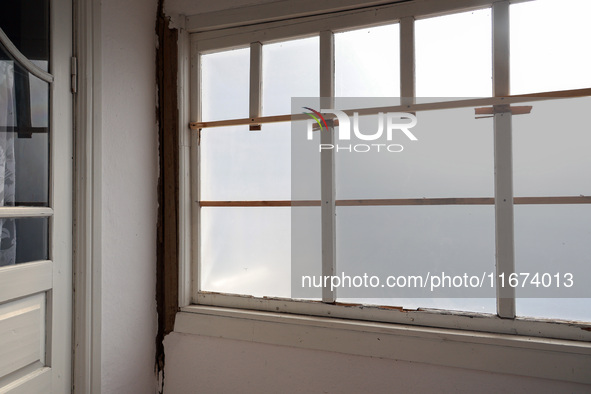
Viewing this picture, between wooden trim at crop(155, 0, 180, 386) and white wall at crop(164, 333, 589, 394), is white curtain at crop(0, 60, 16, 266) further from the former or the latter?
white wall at crop(164, 333, 589, 394)

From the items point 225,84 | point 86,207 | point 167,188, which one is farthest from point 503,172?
point 86,207

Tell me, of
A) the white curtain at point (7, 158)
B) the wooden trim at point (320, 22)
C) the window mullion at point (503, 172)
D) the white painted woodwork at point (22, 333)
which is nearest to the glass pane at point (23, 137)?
the white curtain at point (7, 158)

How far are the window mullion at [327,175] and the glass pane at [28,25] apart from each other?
99cm

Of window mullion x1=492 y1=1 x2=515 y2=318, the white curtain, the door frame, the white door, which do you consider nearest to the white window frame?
window mullion x1=492 y1=1 x2=515 y2=318

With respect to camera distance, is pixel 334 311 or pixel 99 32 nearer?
pixel 99 32

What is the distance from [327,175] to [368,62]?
0.49 meters

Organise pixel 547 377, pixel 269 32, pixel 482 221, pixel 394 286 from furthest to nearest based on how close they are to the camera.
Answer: pixel 269 32 < pixel 394 286 < pixel 482 221 < pixel 547 377

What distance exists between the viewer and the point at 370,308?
4.72 ft

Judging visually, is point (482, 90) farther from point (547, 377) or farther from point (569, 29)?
point (547, 377)

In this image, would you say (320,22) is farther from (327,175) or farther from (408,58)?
(327,175)

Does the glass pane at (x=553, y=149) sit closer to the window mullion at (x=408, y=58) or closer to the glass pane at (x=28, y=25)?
the window mullion at (x=408, y=58)

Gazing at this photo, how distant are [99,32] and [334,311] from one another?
4.61 feet

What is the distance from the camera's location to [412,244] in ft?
4.60

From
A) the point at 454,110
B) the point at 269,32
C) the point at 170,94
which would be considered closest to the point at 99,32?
the point at 170,94
